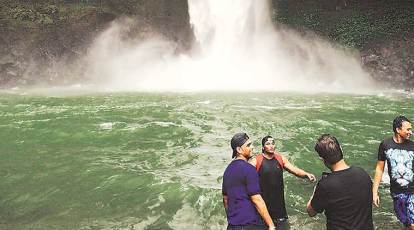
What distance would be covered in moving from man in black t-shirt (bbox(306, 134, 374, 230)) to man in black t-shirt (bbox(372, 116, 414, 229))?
171 centimetres

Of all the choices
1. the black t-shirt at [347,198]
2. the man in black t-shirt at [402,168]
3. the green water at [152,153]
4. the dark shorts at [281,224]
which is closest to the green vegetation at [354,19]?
the green water at [152,153]

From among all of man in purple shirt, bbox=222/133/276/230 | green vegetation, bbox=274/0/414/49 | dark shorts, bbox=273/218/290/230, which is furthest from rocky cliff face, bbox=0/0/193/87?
man in purple shirt, bbox=222/133/276/230

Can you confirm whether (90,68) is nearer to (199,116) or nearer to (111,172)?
(199,116)

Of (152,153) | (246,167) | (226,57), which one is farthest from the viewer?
(226,57)

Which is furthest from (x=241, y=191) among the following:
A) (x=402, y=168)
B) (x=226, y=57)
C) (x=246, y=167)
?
(x=226, y=57)

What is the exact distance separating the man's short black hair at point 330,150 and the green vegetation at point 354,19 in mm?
36671

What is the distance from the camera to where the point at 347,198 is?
4.41 m

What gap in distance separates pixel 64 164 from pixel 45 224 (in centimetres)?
427

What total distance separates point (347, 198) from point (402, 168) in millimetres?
2130

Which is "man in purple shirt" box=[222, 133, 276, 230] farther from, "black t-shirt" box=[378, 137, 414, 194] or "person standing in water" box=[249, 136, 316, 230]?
"black t-shirt" box=[378, 137, 414, 194]

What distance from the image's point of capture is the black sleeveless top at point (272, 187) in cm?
611

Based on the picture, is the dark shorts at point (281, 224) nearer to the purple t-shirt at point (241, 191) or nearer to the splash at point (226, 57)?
the purple t-shirt at point (241, 191)

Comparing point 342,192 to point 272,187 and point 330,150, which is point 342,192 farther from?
point 272,187

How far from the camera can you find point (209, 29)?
4416 cm
